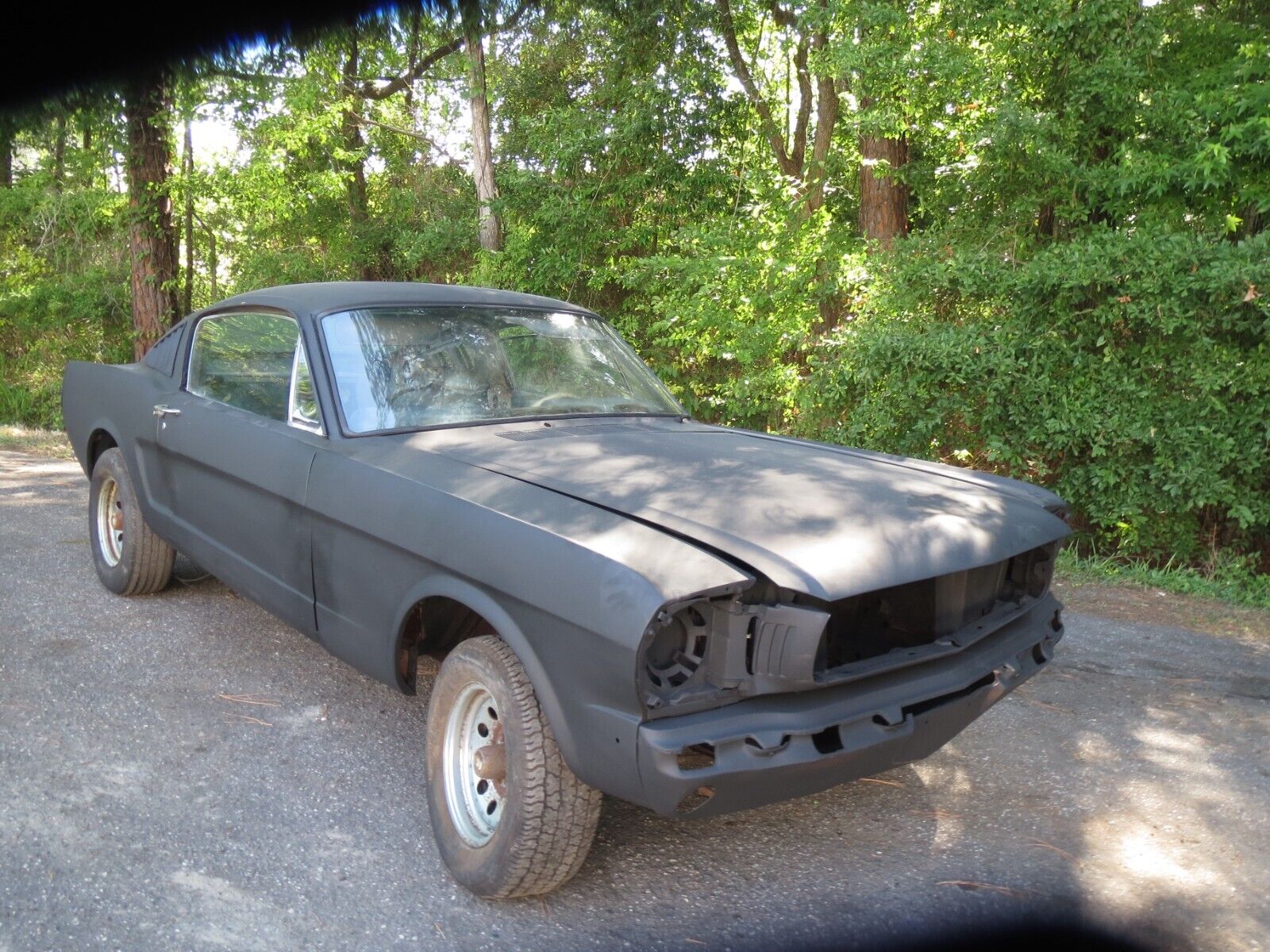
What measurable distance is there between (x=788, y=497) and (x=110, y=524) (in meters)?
3.97

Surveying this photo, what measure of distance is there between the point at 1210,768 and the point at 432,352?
3.10 m

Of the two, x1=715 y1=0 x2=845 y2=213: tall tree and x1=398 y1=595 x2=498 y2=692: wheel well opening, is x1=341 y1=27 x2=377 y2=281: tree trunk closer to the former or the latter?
x1=715 y1=0 x2=845 y2=213: tall tree

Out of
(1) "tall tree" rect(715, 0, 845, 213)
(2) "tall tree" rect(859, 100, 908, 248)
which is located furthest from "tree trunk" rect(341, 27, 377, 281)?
(2) "tall tree" rect(859, 100, 908, 248)

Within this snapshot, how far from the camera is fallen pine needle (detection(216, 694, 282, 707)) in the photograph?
3898mm

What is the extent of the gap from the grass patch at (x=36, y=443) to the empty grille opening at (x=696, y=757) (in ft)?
31.2

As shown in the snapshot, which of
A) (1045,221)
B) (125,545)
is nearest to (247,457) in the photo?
(125,545)

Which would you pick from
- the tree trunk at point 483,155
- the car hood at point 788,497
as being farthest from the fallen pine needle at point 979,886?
the tree trunk at point 483,155

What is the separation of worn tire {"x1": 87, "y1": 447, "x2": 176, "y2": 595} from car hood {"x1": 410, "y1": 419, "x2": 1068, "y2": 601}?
2238 mm

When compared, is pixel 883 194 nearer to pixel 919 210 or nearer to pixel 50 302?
pixel 919 210

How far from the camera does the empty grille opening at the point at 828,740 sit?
7.79ft

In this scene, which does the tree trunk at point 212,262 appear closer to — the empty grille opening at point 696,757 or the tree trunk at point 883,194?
the tree trunk at point 883,194

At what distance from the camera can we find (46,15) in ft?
8.48

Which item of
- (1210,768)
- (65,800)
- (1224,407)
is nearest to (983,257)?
(1224,407)

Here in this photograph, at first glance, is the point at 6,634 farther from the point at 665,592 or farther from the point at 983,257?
the point at 983,257
